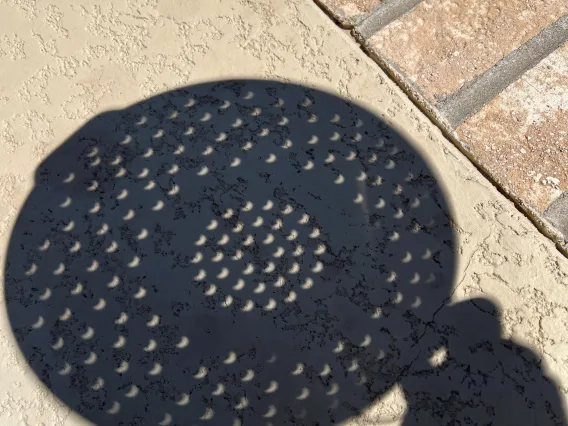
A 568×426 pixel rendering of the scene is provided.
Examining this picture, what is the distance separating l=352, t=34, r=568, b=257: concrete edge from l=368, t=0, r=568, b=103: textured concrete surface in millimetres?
21

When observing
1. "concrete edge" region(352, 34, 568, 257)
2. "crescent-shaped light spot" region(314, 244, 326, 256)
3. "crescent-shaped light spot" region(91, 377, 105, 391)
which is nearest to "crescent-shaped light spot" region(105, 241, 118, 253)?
"crescent-shaped light spot" region(91, 377, 105, 391)

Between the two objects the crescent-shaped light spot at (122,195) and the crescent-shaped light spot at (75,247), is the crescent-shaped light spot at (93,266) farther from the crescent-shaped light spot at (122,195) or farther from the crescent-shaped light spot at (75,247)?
the crescent-shaped light spot at (122,195)

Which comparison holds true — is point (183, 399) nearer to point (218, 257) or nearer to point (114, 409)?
point (114, 409)

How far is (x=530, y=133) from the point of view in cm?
169

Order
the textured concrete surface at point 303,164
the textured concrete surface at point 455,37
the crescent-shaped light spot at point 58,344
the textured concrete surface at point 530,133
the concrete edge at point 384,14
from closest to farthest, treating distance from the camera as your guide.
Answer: the textured concrete surface at point 303,164 < the crescent-shaped light spot at point 58,344 < the textured concrete surface at point 530,133 < the textured concrete surface at point 455,37 < the concrete edge at point 384,14

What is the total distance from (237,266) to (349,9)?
3.14 ft

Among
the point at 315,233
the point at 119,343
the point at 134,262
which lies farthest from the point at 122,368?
the point at 315,233

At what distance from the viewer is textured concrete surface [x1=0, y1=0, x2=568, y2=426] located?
4.65ft

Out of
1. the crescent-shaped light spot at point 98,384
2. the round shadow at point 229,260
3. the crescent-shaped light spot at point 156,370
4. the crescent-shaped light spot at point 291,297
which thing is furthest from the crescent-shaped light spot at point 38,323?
the crescent-shaped light spot at point 291,297

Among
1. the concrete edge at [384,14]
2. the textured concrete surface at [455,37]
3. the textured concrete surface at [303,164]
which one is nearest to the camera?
the textured concrete surface at [303,164]

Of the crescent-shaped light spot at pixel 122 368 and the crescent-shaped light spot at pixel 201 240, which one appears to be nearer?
the crescent-shaped light spot at pixel 122 368

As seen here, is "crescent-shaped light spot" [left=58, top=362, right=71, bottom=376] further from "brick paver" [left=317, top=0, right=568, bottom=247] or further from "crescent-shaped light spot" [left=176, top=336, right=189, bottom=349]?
"brick paver" [left=317, top=0, right=568, bottom=247]

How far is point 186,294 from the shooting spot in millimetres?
1567

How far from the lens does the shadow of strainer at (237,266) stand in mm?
1452
